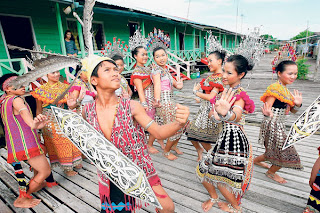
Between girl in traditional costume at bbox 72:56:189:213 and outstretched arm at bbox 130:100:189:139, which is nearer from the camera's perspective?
outstretched arm at bbox 130:100:189:139

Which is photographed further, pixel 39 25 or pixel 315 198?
pixel 39 25

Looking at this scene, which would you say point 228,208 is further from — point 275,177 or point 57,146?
point 57,146

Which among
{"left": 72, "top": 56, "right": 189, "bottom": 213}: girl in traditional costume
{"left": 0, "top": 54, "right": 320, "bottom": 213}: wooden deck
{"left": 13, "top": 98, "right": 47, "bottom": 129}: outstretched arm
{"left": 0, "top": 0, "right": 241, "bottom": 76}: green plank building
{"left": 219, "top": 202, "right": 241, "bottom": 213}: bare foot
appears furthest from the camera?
{"left": 0, "top": 0, "right": 241, "bottom": 76}: green plank building

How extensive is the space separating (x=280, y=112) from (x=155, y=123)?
1798mm

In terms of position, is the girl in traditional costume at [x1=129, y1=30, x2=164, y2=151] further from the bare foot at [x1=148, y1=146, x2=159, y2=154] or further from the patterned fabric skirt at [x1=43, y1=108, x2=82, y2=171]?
the patterned fabric skirt at [x1=43, y1=108, x2=82, y2=171]

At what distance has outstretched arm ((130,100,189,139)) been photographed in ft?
3.87

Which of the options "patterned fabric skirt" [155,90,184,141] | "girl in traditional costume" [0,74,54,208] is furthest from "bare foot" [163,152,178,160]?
"girl in traditional costume" [0,74,54,208]

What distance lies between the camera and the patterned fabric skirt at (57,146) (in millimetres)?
2621

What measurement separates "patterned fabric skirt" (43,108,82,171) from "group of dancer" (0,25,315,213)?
0.01m

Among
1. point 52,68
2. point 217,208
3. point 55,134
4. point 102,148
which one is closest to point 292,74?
point 217,208

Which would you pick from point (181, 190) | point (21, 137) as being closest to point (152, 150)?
point (181, 190)

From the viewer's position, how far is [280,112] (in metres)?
2.28

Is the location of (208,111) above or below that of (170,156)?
above

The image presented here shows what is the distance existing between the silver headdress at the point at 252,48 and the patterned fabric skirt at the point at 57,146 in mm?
2791
